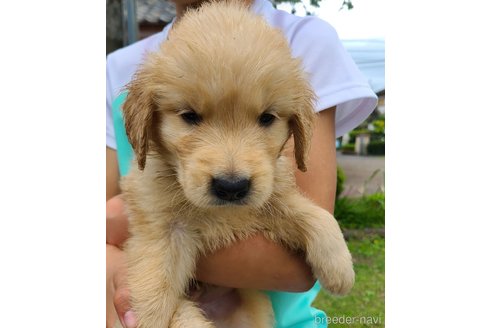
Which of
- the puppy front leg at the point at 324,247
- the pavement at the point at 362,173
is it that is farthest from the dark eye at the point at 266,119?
the pavement at the point at 362,173

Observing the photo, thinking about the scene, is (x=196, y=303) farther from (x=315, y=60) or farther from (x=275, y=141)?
(x=315, y=60)

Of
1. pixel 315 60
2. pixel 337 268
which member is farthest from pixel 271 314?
pixel 315 60

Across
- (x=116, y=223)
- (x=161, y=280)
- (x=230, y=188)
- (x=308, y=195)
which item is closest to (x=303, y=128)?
(x=308, y=195)

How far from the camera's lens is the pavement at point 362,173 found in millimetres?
2396

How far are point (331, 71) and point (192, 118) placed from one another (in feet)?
2.14

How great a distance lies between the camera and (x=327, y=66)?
2.27 metres

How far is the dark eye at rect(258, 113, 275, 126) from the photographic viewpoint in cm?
195

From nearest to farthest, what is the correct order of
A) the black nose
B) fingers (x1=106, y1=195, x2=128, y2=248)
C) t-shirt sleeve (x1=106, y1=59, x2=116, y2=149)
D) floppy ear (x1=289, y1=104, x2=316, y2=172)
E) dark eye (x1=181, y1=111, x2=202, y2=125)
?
the black nose < dark eye (x1=181, y1=111, x2=202, y2=125) < floppy ear (x1=289, y1=104, x2=316, y2=172) < fingers (x1=106, y1=195, x2=128, y2=248) < t-shirt sleeve (x1=106, y1=59, x2=116, y2=149)

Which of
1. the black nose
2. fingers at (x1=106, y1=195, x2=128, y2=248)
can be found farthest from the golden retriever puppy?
fingers at (x1=106, y1=195, x2=128, y2=248)

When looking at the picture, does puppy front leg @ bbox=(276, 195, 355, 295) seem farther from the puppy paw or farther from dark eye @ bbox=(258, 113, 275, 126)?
dark eye @ bbox=(258, 113, 275, 126)

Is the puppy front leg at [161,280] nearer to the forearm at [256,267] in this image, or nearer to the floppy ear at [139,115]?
the forearm at [256,267]

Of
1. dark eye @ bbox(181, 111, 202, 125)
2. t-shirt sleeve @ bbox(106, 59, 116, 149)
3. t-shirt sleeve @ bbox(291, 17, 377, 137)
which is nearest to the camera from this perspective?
dark eye @ bbox(181, 111, 202, 125)

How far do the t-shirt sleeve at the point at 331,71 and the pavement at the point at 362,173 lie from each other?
0.65 ft

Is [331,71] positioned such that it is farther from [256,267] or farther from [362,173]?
[256,267]
